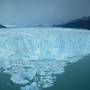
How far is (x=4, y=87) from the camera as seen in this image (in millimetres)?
3566

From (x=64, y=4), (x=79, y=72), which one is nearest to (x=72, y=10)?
(x=64, y=4)

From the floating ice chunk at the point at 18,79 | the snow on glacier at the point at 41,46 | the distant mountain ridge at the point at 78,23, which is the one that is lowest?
the floating ice chunk at the point at 18,79

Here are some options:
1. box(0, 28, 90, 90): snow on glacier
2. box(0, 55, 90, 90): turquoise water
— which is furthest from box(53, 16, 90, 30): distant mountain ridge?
box(0, 55, 90, 90): turquoise water

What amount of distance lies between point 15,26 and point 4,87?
2.30m

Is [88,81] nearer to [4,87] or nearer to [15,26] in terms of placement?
[4,87]

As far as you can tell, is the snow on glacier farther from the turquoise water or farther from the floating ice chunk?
the floating ice chunk

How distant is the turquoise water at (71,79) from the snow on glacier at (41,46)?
341mm

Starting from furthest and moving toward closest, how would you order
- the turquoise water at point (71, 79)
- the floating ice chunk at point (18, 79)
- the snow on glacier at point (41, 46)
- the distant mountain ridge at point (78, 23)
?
the distant mountain ridge at point (78, 23) < the snow on glacier at point (41, 46) < the floating ice chunk at point (18, 79) < the turquoise water at point (71, 79)

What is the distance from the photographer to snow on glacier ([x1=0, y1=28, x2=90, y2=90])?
5.23m

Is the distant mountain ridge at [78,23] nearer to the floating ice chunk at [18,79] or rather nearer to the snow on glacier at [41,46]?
the snow on glacier at [41,46]

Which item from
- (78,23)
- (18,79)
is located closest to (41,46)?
(78,23)

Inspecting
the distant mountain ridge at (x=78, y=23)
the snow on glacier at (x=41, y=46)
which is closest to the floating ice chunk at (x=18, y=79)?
the snow on glacier at (x=41, y=46)

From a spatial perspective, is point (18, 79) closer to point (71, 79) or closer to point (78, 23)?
point (71, 79)

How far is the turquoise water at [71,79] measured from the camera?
3557mm
